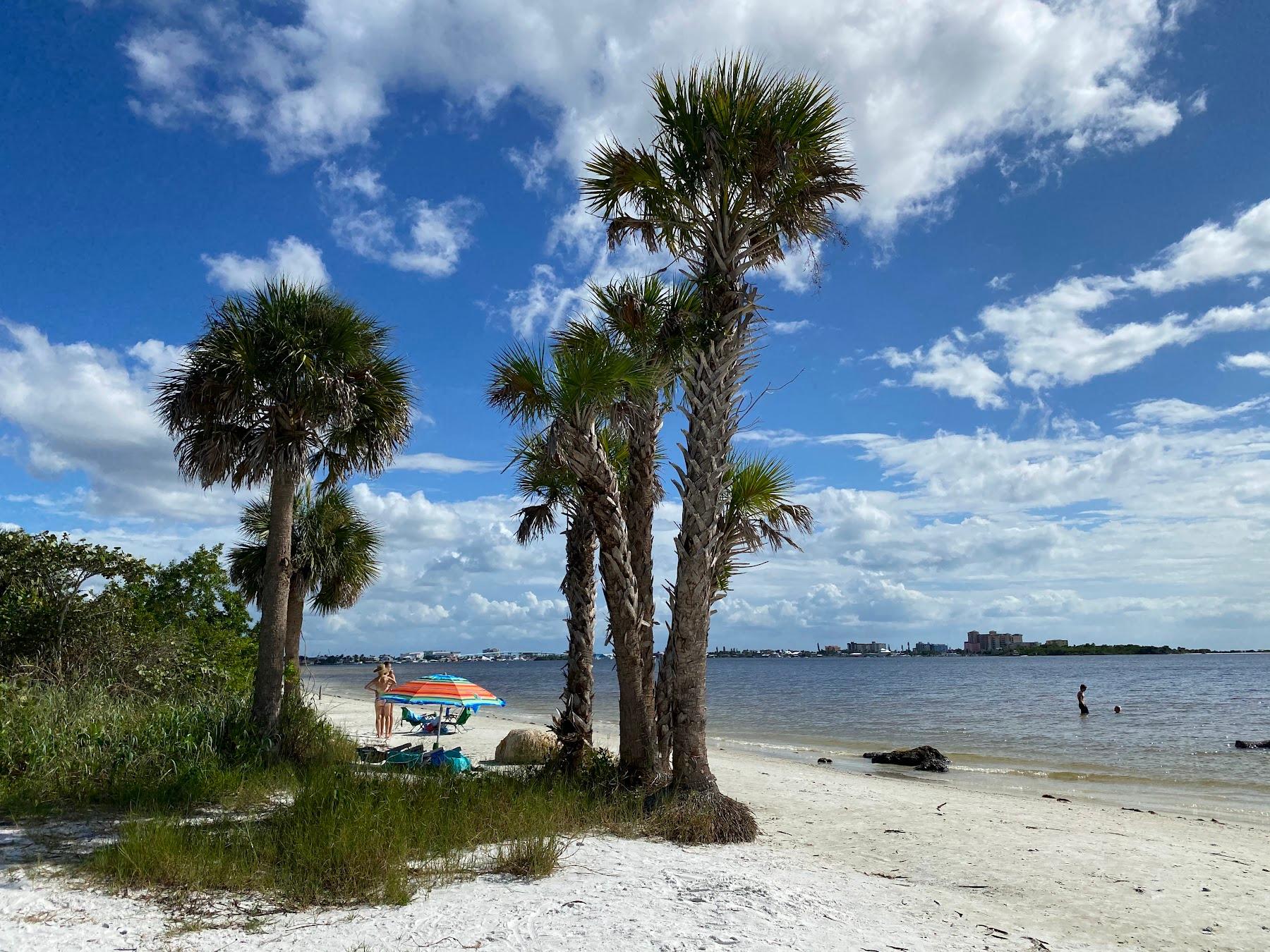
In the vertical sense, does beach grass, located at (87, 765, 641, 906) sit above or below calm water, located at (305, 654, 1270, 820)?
above

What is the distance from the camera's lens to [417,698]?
41.5ft

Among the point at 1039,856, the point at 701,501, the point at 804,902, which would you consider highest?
the point at 701,501

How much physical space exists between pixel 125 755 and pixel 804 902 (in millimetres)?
7755

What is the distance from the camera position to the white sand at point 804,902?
5.13m

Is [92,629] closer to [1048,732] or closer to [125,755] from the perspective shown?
[125,755]

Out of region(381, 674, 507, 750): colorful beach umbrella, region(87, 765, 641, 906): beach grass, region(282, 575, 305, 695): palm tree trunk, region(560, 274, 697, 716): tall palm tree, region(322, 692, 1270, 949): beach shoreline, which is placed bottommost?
region(322, 692, 1270, 949): beach shoreline

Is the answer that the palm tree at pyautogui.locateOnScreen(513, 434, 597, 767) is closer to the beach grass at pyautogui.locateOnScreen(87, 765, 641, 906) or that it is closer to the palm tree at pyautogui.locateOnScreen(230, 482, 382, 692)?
the beach grass at pyautogui.locateOnScreen(87, 765, 641, 906)

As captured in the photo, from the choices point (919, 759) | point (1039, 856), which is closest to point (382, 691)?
point (919, 759)

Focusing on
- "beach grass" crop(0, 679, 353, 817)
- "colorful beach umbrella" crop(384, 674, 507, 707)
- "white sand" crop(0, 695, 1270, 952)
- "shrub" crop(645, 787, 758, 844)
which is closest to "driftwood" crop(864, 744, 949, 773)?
"white sand" crop(0, 695, 1270, 952)

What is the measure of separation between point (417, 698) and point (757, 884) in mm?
7508

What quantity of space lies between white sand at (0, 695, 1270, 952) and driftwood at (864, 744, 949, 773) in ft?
29.7

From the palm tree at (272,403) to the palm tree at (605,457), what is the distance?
287cm

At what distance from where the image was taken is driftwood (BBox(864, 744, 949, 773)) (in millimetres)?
19953

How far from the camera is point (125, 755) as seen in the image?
30.3 ft
